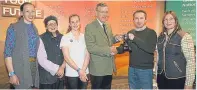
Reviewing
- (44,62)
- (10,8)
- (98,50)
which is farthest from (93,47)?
(10,8)

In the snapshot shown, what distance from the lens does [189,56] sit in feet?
9.20

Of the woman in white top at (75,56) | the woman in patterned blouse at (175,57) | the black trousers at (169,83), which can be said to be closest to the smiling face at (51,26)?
the woman in white top at (75,56)

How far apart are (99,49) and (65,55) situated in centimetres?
40

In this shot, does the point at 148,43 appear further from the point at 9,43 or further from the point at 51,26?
the point at 9,43

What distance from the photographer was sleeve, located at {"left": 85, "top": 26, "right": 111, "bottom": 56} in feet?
10.1

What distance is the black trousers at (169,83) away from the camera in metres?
2.93

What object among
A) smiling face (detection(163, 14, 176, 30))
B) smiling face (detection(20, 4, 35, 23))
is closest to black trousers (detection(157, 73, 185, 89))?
smiling face (detection(163, 14, 176, 30))

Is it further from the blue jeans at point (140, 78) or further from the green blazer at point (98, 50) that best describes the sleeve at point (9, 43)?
the blue jeans at point (140, 78)

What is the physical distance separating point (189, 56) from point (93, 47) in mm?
1049

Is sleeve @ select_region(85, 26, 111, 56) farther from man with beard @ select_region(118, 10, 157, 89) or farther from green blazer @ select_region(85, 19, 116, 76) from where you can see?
man with beard @ select_region(118, 10, 157, 89)

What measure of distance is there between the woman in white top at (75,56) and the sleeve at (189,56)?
110cm

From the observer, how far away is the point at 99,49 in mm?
3082

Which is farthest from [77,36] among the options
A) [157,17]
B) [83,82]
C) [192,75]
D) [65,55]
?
[157,17]

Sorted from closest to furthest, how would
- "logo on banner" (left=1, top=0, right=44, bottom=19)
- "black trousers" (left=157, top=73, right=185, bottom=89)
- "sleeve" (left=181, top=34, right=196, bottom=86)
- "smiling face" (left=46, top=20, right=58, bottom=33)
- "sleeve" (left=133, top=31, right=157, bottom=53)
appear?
1. "sleeve" (left=181, top=34, right=196, bottom=86)
2. "black trousers" (left=157, top=73, right=185, bottom=89)
3. "sleeve" (left=133, top=31, right=157, bottom=53)
4. "smiling face" (left=46, top=20, right=58, bottom=33)
5. "logo on banner" (left=1, top=0, right=44, bottom=19)
